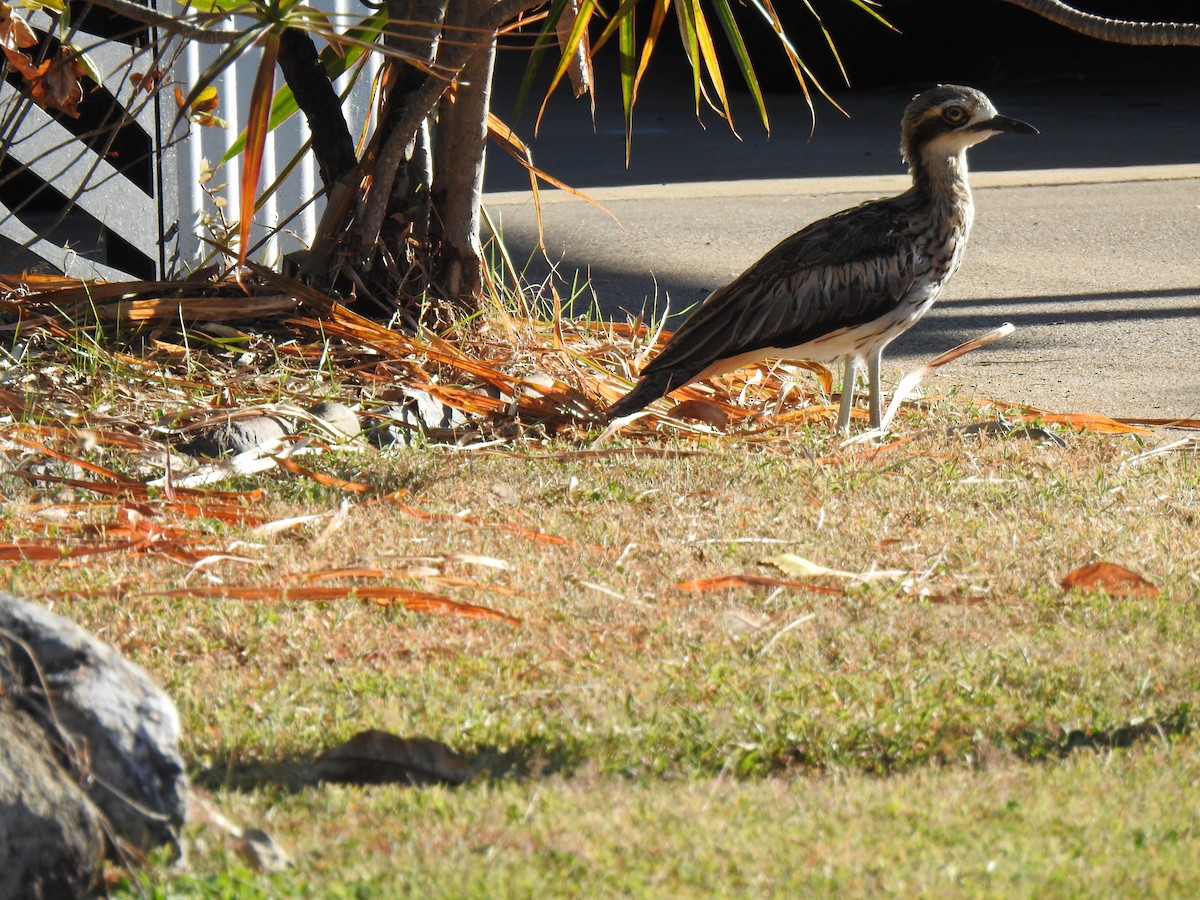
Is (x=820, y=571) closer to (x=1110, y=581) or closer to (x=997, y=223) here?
(x=1110, y=581)

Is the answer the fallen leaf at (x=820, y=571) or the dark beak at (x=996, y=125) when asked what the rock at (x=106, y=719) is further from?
the dark beak at (x=996, y=125)

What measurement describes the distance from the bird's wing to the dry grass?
388 millimetres

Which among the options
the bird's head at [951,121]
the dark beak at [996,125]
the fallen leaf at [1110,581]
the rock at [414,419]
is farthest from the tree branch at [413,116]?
the fallen leaf at [1110,581]

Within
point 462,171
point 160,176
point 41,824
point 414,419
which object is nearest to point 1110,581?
point 414,419

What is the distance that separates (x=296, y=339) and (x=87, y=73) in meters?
1.41

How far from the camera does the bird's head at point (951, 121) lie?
6.26 meters

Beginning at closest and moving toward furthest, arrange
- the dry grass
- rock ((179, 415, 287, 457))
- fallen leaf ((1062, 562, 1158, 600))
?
the dry grass < fallen leaf ((1062, 562, 1158, 600)) < rock ((179, 415, 287, 457))

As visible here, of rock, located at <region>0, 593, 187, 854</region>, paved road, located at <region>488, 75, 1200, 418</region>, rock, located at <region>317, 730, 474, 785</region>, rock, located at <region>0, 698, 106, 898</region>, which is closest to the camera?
rock, located at <region>0, 698, 106, 898</region>

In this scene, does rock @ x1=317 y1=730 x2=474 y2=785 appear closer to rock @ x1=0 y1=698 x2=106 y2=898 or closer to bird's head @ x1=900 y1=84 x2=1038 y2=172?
rock @ x1=0 y1=698 x2=106 y2=898

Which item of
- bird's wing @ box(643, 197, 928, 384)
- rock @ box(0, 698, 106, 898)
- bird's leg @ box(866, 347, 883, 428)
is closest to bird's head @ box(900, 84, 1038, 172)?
bird's wing @ box(643, 197, 928, 384)

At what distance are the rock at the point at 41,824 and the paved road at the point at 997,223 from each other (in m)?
5.17

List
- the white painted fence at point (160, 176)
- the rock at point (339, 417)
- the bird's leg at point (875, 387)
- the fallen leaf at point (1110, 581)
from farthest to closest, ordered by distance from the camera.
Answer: the white painted fence at point (160, 176), the bird's leg at point (875, 387), the rock at point (339, 417), the fallen leaf at point (1110, 581)

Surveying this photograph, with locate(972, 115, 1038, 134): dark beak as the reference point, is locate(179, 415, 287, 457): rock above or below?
below

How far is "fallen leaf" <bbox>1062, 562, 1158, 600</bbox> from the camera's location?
4.44 metres
